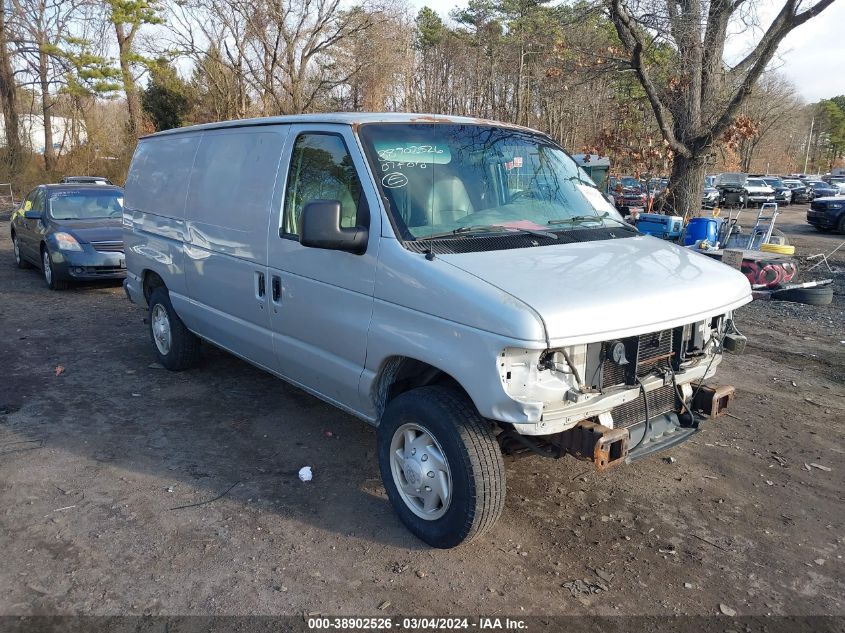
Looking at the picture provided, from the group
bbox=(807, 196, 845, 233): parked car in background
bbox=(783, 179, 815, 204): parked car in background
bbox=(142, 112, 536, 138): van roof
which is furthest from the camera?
bbox=(783, 179, 815, 204): parked car in background

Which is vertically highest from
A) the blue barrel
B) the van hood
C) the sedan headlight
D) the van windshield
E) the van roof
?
the van roof

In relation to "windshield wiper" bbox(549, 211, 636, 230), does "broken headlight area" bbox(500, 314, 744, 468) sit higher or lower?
lower

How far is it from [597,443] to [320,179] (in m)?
2.37

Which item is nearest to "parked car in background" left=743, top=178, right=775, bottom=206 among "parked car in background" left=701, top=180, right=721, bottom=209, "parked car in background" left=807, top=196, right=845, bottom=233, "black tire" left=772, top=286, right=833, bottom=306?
"parked car in background" left=701, top=180, right=721, bottom=209

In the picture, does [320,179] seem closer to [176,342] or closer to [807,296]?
[176,342]

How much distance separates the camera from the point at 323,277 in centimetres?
411

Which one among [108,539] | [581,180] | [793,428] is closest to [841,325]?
[793,428]

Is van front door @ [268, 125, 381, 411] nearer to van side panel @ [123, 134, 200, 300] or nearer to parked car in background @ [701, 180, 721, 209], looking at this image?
van side panel @ [123, 134, 200, 300]

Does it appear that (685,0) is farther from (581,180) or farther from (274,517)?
(274,517)

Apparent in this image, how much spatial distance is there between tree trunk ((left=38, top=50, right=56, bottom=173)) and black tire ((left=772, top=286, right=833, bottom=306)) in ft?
101

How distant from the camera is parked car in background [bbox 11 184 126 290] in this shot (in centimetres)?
1052

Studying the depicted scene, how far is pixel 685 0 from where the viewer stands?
1291 centimetres

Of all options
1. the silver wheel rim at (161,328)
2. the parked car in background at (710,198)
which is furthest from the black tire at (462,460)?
the parked car in background at (710,198)

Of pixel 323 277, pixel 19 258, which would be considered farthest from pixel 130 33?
pixel 323 277
